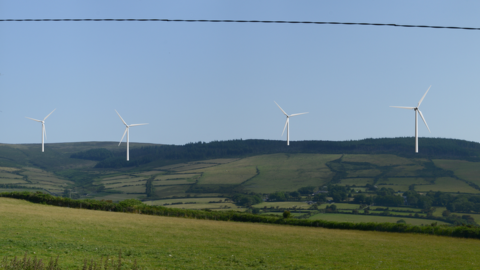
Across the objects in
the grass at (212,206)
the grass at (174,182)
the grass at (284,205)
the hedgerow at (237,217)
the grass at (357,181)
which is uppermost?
the grass at (357,181)

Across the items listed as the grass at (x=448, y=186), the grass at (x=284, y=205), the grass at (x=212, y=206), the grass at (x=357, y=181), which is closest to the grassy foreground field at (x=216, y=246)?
the grass at (x=212, y=206)

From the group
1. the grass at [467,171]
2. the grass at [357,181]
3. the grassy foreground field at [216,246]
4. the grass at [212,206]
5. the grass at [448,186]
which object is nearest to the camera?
the grassy foreground field at [216,246]

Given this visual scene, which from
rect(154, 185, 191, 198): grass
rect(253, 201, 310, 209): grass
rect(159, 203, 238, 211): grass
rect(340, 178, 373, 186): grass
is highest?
rect(340, 178, 373, 186): grass

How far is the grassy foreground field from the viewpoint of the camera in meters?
28.6

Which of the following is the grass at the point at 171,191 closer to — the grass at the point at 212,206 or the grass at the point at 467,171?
the grass at the point at 212,206

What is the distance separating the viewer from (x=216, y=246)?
37438 millimetres

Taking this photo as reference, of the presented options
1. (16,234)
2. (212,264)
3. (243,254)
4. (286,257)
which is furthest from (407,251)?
(16,234)

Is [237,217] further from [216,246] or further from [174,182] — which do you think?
[174,182]

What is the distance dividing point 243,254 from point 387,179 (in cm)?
16458

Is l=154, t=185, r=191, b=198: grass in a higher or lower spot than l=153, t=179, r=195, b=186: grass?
lower

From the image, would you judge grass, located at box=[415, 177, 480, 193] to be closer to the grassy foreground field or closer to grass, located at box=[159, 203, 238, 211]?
grass, located at box=[159, 203, 238, 211]

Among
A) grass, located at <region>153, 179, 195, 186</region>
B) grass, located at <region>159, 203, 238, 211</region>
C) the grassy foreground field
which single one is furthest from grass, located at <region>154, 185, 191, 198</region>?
the grassy foreground field

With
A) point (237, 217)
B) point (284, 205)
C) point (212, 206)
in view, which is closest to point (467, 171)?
point (284, 205)

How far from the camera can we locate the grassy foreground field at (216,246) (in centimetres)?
2859
